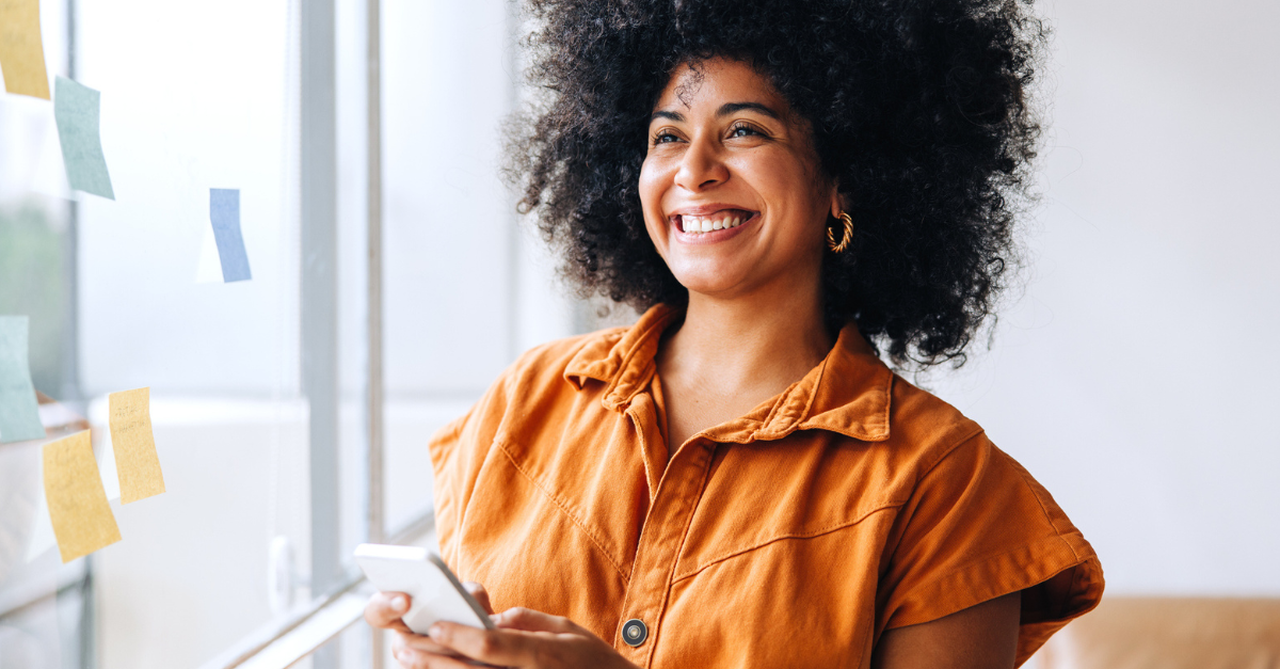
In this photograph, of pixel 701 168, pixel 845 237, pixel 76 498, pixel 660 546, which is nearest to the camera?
pixel 76 498

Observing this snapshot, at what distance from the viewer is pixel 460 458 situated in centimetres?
147

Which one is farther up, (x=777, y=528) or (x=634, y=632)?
(x=777, y=528)

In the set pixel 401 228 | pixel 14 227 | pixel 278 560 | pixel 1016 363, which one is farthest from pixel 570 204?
pixel 1016 363

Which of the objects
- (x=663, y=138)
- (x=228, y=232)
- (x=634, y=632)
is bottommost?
(x=634, y=632)

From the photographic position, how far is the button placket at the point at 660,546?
3.90ft

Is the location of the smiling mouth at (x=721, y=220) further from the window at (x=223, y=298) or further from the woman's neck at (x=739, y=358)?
the window at (x=223, y=298)

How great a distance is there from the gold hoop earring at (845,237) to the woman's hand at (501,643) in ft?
2.39

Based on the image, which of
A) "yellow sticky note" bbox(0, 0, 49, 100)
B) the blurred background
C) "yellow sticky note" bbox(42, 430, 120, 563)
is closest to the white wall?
the blurred background

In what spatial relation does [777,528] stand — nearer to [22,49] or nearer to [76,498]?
[76,498]

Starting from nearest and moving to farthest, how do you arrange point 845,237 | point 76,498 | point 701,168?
point 76,498
point 701,168
point 845,237

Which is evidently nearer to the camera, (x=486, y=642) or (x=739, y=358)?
(x=486, y=642)

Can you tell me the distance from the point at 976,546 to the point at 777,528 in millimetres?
249

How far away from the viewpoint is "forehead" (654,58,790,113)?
1.37 metres

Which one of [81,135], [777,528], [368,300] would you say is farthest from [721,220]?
[368,300]
